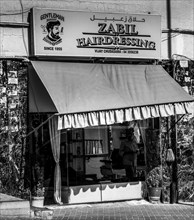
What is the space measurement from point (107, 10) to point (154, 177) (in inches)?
159

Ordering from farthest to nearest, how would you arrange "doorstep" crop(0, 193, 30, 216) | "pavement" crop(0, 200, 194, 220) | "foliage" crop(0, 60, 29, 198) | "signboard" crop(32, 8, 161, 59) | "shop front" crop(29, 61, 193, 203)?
"signboard" crop(32, 8, 161, 59)
"foliage" crop(0, 60, 29, 198)
"doorstep" crop(0, 193, 30, 216)
"pavement" crop(0, 200, 194, 220)
"shop front" crop(29, 61, 193, 203)

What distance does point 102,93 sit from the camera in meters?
9.43

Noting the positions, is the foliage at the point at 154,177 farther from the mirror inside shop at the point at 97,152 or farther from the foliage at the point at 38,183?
the foliage at the point at 38,183

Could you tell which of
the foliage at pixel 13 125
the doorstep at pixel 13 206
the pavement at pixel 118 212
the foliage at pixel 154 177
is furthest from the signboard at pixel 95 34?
the pavement at pixel 118 212

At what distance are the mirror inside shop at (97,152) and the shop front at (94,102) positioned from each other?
0.02 m

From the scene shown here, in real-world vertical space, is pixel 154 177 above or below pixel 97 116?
below

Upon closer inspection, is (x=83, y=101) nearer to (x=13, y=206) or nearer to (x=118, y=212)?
(x=118, y=212)

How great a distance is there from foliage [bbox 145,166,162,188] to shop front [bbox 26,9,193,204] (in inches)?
7.7

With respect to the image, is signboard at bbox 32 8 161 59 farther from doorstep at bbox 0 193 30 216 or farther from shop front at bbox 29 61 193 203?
doorstep at bbox 0 193 30 216

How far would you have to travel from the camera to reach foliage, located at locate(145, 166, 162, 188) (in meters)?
11.1

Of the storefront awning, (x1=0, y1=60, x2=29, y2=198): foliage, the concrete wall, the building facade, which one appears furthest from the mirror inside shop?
the concrete wall

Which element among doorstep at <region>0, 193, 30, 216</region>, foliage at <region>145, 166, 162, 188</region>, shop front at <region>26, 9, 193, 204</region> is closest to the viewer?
shop front at <region>26, 9, 193, 204</region>

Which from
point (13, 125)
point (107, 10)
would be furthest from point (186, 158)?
point (13, 125)

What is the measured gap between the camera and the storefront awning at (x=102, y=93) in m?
8.97
